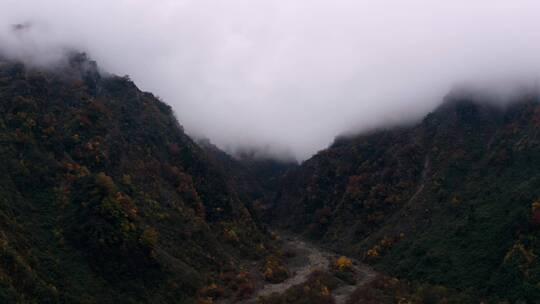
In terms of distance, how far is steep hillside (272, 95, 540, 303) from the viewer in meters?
111

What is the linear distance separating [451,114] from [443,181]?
113 feet

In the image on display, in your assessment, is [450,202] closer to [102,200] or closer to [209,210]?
[209,210]

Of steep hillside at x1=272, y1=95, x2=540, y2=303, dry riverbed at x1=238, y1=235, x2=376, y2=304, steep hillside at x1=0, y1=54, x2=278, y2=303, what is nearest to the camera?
steep hillside at x1=0, y1=54, x2=278, y2=303

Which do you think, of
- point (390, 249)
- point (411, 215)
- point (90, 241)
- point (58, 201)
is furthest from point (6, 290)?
point (411, 215)

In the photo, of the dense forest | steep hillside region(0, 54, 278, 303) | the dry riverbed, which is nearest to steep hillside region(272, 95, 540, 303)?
the dense forest

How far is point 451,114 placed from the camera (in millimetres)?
180250

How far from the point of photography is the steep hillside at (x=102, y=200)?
92188 mm

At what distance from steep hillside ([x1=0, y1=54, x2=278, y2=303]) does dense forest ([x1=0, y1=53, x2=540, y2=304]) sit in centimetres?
37

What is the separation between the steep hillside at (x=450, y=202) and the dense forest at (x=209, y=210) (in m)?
0.47

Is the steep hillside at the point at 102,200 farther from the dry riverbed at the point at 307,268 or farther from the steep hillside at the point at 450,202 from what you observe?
the steep hillside at the point at 450,202

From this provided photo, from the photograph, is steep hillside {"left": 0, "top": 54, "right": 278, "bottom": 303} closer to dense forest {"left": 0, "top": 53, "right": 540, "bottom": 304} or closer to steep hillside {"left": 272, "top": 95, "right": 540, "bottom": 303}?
dense forest {"left": 0, "top": 53, "right": 540, "bottom": 304}

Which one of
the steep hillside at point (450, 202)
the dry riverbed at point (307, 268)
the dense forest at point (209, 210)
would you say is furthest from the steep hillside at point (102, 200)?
the steep hillside at point (450, 202)

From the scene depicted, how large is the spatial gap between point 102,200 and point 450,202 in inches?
3573

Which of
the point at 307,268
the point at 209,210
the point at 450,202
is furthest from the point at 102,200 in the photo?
the point at 450,202
